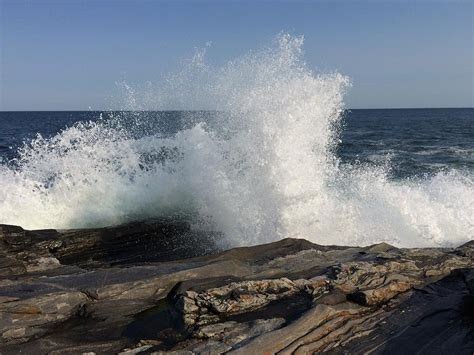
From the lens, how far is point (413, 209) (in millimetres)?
9453

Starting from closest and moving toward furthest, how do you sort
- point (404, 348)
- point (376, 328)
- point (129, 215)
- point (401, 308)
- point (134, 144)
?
point (404, 348) → point (376, 328) → point (401, 308) → point (129, 215) → point (134, 144)

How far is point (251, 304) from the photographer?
4.38 m

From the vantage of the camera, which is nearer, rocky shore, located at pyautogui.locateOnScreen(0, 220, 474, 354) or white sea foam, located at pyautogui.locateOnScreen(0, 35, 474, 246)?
rocky shore, located at pyautogui.locateOnScreen(0, 220, 474, 354)

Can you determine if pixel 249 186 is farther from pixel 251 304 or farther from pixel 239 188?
pixel 251 304

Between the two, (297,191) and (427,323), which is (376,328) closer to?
(427,323)

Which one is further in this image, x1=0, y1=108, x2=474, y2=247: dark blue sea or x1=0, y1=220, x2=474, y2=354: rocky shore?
x1=0, y1=108, x2=474, y2=247: dark blue sea

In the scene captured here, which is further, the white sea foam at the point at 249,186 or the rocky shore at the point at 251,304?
the white sea foam at the point at 249,186

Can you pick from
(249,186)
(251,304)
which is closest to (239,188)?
(249,186)

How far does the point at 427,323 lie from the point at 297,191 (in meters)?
4.46

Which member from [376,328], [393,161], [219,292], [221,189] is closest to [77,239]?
[221,189]

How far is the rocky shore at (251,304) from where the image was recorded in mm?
3760

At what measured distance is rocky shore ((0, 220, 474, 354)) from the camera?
3760 millimetres

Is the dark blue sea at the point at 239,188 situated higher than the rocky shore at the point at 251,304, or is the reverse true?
the dark blue sea at the point at 239,188

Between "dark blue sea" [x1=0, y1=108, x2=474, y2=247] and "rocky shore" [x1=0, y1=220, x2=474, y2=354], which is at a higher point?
"dark blue sea" [x1=0, y1=108, x2=474, y2=247]
